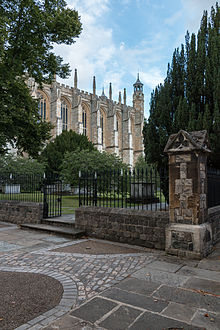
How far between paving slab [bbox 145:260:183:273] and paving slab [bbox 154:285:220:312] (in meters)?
0.85

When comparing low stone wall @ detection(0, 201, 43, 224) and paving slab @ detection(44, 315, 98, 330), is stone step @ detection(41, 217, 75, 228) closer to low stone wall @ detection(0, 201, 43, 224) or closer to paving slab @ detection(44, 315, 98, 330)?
A: low stone wall @ detection(0, 201, 43, 224)

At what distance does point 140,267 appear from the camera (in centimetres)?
439

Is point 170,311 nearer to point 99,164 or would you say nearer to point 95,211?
point 95,211

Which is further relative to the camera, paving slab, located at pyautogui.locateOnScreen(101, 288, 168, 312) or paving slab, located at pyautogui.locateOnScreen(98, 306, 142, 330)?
paving slab, located at pyautogui.locateOnScreen(101, 288, 168, 312)

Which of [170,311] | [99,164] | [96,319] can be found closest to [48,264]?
[96,319]

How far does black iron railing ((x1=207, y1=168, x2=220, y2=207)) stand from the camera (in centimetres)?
614

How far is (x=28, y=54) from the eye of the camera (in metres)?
13.1

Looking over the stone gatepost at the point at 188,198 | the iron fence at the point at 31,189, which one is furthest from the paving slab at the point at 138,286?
the iron fence at the point at 31,189

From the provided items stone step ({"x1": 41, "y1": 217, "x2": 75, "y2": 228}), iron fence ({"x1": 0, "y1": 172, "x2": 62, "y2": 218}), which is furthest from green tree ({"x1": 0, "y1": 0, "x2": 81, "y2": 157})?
stone step ({"x1": 41, "y1": 217, "x2": 75, "y2": 228})

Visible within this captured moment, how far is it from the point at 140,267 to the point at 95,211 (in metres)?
2.86

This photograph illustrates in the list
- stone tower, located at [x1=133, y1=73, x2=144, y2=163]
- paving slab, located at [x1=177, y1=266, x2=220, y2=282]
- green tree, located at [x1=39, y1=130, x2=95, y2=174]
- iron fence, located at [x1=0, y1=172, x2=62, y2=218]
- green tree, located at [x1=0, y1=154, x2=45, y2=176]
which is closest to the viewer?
paving slab, located at [x1=177, y1=266, x2=220, y2=282]

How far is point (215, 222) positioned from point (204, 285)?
2818mm

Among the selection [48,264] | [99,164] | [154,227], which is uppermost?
[99,164]

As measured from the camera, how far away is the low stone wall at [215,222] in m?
5.75
